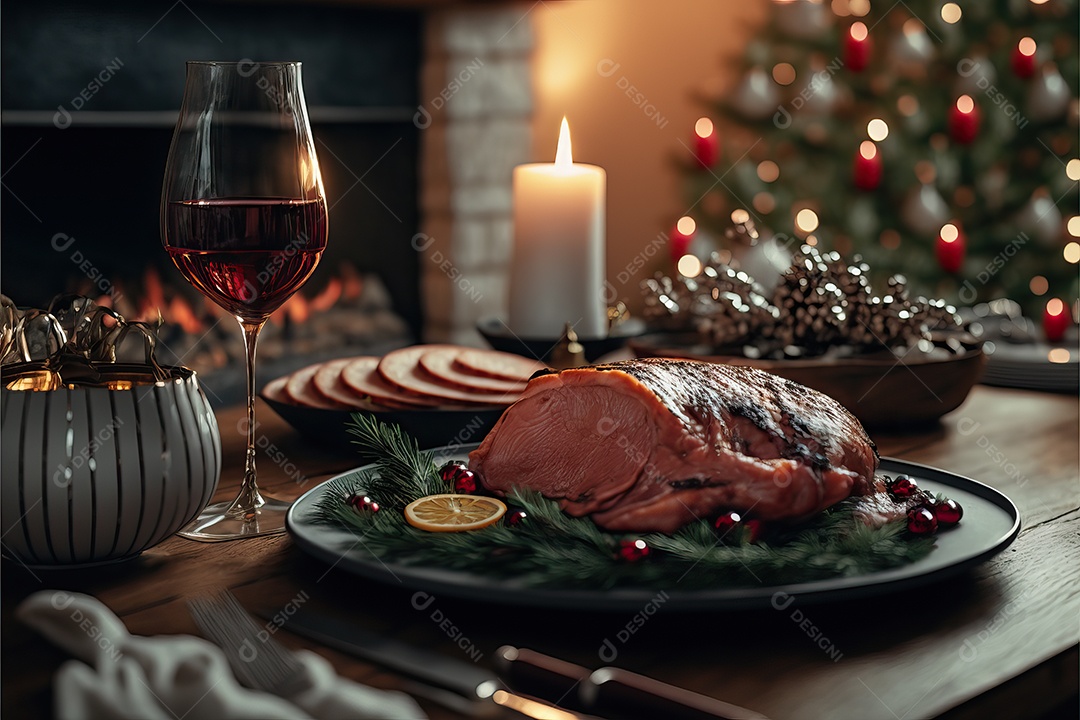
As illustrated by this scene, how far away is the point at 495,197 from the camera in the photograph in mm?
3602

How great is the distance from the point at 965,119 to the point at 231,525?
136 inches

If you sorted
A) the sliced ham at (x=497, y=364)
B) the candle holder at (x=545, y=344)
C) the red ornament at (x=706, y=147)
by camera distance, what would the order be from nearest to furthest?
the sliced ham at (x=497, y=364)
the candle holder at (x=545, y=344)
the red ornament at (x=706, y=147)

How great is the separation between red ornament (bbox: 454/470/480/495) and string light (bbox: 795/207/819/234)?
11.2ft

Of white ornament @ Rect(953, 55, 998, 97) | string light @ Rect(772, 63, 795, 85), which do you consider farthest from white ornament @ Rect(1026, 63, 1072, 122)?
string light @ Rect(772, 63, 795, 85)

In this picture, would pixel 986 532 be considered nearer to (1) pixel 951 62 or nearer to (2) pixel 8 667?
(2) pixel 8 667

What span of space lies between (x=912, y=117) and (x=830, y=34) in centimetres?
41

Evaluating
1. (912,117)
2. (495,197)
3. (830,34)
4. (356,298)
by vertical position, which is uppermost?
(830,34)

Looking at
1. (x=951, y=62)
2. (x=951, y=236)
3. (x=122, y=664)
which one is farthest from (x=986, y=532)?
(x=951, y=62)

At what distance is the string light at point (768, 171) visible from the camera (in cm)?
415

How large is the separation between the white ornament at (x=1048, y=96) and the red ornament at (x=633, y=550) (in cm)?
348

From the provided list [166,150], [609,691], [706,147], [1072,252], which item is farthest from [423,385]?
[1072,252]

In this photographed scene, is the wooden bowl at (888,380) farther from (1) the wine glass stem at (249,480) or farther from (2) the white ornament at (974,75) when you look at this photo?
(2) the white ornament at (974,75)

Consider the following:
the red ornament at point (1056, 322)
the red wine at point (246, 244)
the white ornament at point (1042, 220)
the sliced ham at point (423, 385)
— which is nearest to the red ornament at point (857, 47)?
the white ornament at point (1042, 220)

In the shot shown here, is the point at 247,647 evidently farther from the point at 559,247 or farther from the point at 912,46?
the point at 912,46
